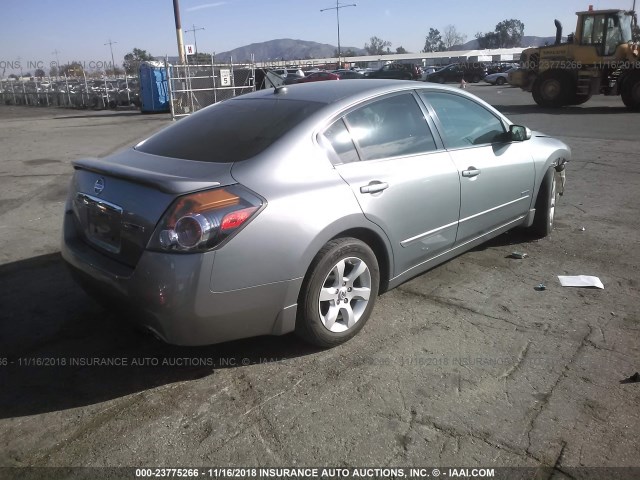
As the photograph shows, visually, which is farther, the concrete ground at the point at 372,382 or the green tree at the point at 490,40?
the green tree at the point at 490,40

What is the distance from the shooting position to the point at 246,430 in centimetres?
263

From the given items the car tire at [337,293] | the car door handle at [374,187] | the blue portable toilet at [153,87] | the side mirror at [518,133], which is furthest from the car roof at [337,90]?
the blue portable toilet at [153,87]

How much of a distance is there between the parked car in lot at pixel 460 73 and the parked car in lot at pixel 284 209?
142 feet

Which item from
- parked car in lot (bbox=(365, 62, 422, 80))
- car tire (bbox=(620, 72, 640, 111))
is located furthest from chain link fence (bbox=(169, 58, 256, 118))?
parked car in lot (bbox=(365, 62, 422, 80))

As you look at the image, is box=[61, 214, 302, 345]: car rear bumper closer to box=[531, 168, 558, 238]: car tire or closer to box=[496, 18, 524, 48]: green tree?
box=[531, 168, 558, 238]: car tire

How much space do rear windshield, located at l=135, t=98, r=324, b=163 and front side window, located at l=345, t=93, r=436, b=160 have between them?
1.00 feet

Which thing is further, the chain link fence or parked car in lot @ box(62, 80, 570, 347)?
the chain link fence

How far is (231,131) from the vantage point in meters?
3.50

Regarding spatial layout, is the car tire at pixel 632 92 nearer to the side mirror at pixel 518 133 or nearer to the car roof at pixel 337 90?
the side mirror at pixel 518 133

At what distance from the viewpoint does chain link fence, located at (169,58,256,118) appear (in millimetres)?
18625

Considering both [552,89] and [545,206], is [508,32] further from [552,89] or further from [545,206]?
[545,206]

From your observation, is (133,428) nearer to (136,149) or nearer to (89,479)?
(89,479)

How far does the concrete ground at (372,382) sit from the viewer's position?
250 centimetres

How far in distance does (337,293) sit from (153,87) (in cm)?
2233
